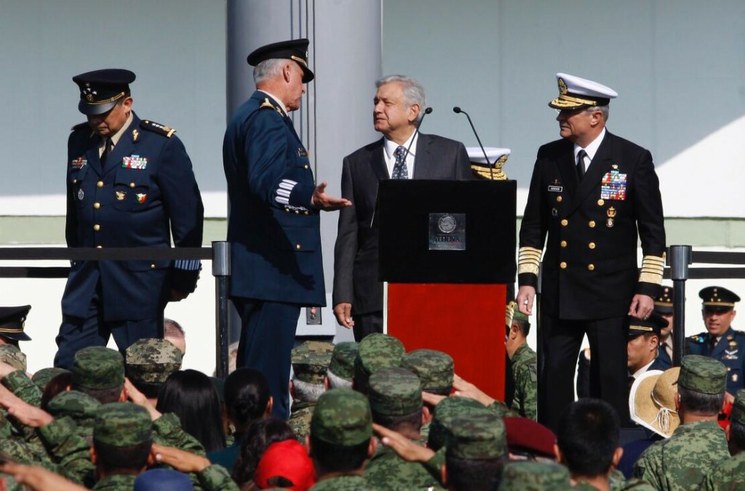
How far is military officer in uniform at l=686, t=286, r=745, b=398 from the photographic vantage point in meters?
9.49

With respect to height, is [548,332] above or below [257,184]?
below

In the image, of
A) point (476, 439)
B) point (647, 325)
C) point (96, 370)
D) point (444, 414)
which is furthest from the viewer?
point (647, 325)

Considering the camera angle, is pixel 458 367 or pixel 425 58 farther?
pixel 425 58

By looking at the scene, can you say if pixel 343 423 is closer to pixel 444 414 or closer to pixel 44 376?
pixel 444 414

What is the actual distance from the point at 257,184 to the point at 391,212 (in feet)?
1.65

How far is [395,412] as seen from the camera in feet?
16.0

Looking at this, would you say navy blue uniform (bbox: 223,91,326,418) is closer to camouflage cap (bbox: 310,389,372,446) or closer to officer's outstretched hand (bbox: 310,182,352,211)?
officer's outstretched hand (bbox: 310,182,352,211)

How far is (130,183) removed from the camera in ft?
23.7

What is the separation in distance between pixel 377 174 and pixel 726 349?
10.9 ft

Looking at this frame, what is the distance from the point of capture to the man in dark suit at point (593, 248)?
22.3 ft

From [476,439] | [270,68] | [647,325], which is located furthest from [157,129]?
[476,439]

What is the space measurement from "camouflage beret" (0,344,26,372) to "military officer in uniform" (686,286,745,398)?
3631 mm

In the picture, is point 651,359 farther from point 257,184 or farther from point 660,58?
point 660,58

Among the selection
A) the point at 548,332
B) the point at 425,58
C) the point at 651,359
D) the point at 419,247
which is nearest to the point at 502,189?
the point at 419,247
